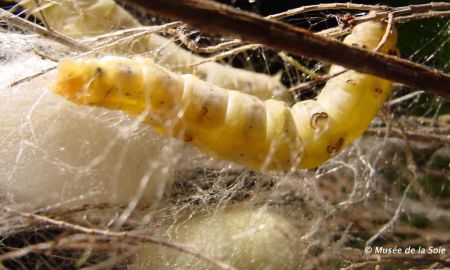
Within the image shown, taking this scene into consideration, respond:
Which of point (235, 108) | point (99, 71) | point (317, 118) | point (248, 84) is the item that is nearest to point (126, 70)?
point (99, 71)

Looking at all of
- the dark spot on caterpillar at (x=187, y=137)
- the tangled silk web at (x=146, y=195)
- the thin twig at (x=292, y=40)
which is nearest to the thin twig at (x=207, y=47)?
the tangled silk web at (x=146, y=195)

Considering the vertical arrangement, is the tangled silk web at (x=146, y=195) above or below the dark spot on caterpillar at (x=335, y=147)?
below

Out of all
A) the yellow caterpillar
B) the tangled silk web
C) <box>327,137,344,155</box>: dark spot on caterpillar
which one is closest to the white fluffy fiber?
the tangled silk web

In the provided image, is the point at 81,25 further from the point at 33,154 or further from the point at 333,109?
the point at 333,109

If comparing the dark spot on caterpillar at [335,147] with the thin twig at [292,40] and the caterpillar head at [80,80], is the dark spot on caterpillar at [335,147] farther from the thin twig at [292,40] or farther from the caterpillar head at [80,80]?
the caterpillar head at [80,80]

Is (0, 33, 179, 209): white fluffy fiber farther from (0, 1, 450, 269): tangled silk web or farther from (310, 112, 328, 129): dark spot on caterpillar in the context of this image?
(310, 112, 328, 129): dark spot on caterpillar

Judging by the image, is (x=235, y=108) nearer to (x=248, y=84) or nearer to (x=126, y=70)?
(x=126, y=70)

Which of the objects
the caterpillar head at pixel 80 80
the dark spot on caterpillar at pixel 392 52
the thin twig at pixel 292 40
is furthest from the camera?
the dark spot on caterpillar at pixel 392 52
